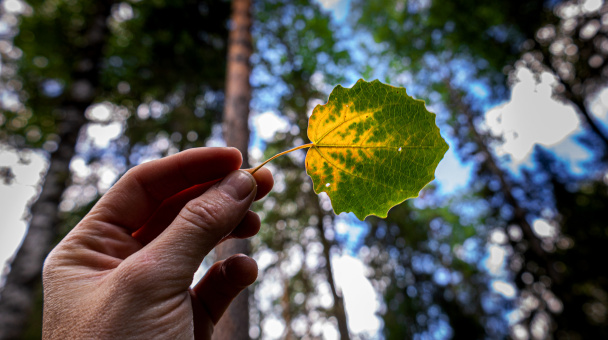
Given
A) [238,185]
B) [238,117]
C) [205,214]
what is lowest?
[205,214]

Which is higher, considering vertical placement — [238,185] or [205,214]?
[238,185]

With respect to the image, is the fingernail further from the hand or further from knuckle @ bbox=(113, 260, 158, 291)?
knuckle @ bbox=(113, 260, 158, 291)

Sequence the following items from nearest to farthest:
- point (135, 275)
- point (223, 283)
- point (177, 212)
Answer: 1. point (135, 275)
2. point (223, 283)
3. point (177, 212)

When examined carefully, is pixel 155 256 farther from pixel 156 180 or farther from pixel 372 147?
pixel 372 147

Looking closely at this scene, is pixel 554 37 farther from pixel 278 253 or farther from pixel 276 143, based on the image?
pixel 278 253

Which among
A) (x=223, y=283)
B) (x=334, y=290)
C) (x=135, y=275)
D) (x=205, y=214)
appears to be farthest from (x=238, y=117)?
(x=334, y=290)

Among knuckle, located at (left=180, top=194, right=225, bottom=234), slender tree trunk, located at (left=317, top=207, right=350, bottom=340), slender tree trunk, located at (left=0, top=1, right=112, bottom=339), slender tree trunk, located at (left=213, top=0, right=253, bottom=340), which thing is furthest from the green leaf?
slender tree trunk, located at (left=317, top=207, right=350, bottom=340)

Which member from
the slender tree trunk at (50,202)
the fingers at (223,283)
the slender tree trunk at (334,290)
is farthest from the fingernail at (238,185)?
the slender tree trunk at (334,290)

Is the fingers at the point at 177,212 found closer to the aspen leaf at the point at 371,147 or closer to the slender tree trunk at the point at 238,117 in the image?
the aspen leaf at the point at 371,147
